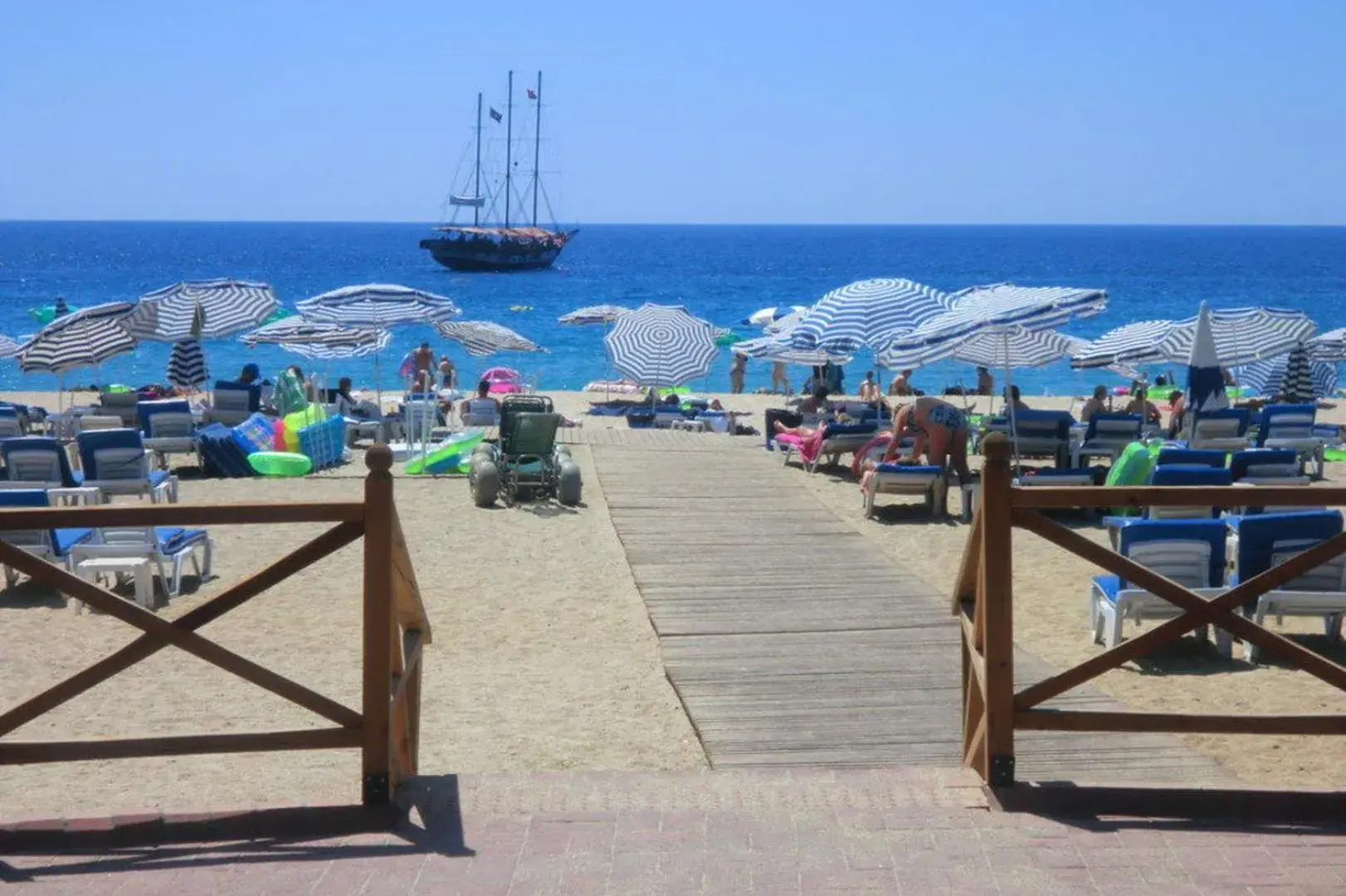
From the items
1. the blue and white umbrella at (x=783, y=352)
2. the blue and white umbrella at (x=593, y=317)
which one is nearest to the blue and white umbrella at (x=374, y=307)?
the blue and white umbrella at (x=783, y=352)

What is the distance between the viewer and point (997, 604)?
4.47m

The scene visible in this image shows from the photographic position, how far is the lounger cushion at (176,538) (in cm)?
960

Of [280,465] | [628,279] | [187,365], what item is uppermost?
[628,279]

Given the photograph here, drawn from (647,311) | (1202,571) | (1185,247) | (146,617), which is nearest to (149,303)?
(647,311)

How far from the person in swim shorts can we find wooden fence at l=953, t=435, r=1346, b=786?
27.9ft

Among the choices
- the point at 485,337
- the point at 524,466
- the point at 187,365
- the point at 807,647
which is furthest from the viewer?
the point at 485,337

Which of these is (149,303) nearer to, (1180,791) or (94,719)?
(94,719)

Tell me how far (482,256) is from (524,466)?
295 ft

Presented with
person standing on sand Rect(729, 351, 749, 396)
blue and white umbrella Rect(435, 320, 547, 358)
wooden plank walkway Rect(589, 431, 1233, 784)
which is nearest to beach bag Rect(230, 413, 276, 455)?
wooden plank walkway Rect(589, 431, 1233, 784)

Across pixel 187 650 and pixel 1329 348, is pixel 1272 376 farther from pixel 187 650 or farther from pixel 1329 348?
pixel 187 650

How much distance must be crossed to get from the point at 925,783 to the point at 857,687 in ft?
7.30

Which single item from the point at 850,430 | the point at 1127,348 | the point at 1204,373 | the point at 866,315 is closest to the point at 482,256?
the point at 1127,348

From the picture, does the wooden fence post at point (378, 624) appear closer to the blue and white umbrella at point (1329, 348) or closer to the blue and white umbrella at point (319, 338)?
the blue and white umbrella at point (319, 338)

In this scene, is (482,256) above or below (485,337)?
above
